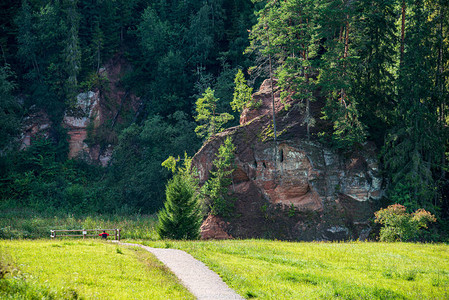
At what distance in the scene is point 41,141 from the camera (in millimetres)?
54250

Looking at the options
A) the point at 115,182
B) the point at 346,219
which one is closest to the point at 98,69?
the point at 115,182

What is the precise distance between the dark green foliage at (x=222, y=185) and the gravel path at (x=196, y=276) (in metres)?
15.7

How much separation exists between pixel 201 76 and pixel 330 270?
43.3 metres

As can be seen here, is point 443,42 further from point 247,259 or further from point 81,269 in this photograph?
point 81,269

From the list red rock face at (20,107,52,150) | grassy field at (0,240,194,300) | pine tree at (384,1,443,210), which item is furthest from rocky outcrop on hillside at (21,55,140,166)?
grassy field at (0,240,194,300)

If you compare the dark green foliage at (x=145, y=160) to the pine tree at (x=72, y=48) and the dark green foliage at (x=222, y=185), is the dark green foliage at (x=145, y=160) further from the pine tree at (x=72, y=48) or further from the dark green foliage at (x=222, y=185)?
the dark green foliage at (x=222, y=185)

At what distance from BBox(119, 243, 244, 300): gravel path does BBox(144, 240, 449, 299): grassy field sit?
1.22 ft

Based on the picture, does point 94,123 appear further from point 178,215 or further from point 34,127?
point 178,215

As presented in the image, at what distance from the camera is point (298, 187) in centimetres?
3528

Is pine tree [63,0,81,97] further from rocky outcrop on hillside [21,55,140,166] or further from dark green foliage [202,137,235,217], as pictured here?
dark green foliage [202,137,235,217]

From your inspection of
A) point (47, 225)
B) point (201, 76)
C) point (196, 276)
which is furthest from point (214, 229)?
point (201, 76)

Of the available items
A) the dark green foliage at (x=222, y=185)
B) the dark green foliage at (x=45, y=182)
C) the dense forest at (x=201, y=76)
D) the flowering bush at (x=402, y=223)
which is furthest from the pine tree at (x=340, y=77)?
the dark green foliage at (x=45, y=182)

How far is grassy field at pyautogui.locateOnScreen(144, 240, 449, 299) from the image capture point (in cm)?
1376

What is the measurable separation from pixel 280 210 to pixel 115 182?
26.8 m
